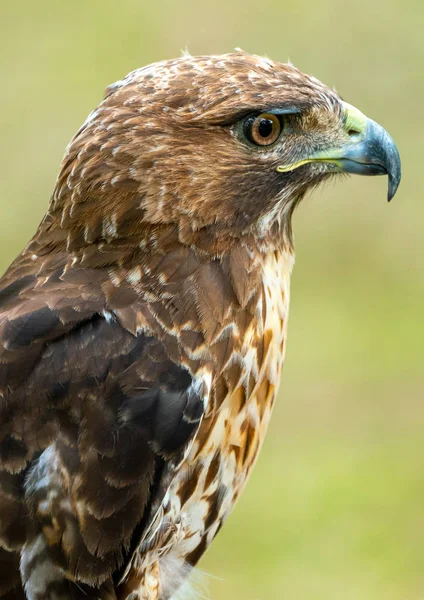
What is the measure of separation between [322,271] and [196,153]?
6477 mm

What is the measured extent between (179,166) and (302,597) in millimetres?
4155

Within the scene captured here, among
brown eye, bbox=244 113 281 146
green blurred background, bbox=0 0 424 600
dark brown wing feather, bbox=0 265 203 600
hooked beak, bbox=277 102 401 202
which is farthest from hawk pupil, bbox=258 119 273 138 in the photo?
green blurred background, bbox=0 0 424 600

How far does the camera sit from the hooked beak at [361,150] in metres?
4.11

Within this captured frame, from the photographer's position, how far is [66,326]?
3.79 metres

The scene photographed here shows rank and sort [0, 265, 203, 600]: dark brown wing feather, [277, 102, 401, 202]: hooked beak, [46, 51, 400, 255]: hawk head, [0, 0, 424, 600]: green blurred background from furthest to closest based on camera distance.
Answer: [0, 0, 424, 600]: green blurred background < [277, 102, 401, 202]: hooked beak < [46, 51, 400, 255]: hawk head < [0, 265, 203, 600]: dark brown wing feather

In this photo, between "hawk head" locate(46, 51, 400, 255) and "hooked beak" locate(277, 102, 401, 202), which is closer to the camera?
"hawk head" locate(46, 51, 400, 255)

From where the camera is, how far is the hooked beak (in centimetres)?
411

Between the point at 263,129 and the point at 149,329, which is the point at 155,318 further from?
the point at 263,129

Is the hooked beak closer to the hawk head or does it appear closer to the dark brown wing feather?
the hawk head

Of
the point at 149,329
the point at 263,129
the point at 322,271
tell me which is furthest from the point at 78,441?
the point at 322,271

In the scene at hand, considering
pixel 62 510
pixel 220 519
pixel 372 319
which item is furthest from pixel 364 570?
pixel 62 510

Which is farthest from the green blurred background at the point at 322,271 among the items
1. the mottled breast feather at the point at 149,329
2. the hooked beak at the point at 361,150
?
the hooked beak at the point at 361,150

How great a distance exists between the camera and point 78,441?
374cm

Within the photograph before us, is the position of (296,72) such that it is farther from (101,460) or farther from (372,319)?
(372,319)
